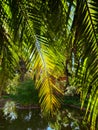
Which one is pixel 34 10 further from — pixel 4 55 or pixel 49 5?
pixel 4 55

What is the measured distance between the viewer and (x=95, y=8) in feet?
9.84

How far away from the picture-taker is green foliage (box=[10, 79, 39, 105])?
22344mm

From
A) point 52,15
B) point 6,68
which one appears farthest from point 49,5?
point 6,68

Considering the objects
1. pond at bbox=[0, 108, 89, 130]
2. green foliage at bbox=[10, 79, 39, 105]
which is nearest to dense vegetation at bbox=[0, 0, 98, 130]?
pond at bbox=[0, 108, 89, 130]

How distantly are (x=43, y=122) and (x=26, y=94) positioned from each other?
18.1 ft

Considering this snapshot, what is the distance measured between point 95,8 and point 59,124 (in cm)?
1457

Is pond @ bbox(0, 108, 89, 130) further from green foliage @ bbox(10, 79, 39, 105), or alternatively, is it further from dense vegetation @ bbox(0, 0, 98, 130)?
dense vegetation @ bbox(0, 0, 98, 130)

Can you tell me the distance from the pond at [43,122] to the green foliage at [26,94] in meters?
1.83

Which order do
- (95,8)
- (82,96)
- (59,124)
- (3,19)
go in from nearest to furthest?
(95,8) < (82,96) < (3,19) < (59,124)

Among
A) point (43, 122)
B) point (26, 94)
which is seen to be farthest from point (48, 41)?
point (26, 94)

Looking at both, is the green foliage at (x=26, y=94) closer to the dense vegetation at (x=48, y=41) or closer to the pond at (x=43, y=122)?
the pond at (x=43, y=122)

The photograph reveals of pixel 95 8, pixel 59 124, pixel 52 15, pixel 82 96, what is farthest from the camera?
pixel 59 124

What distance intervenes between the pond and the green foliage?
183cm

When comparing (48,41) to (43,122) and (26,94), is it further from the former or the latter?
(26,94)
